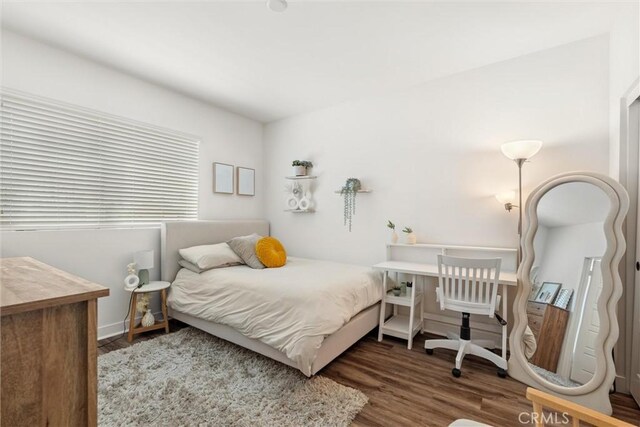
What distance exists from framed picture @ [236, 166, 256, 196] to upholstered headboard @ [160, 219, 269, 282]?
51cm

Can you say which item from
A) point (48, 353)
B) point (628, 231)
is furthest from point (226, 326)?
point (628, 231)

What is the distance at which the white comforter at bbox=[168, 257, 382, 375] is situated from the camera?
201cm

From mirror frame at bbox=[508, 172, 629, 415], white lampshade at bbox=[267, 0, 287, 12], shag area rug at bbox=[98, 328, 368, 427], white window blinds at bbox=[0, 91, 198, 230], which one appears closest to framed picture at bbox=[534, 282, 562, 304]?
mirror frame at bbox=[508, 172, 629, 415]

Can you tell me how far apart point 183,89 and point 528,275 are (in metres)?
3.95

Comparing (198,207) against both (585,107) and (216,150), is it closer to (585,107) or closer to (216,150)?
(216,150)

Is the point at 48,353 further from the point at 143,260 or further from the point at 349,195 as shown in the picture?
the point at 349,195

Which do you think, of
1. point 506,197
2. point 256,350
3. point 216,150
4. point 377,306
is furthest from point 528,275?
point 216,150

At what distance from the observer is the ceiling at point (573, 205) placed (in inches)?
77.7

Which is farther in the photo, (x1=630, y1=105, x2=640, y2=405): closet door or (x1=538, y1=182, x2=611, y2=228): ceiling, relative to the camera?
(x1=538, y1=182, x2=611, y2=228): ceiling

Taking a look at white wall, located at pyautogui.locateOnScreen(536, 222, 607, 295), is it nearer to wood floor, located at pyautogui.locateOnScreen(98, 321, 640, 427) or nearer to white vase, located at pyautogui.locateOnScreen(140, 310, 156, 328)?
wood floor, located at pyautogui.locateOnScreen(98, 321, 640, 427)

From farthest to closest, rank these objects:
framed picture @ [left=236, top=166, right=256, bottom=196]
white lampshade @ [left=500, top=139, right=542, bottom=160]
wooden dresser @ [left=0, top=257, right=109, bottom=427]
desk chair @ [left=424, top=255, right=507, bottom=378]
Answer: framed picture @ [left=236, top=166, right=256, bottom=196] < white lampshade @ [left=500, top=139, right=542, bottom=160] < desk chair @ [left=424, top=255, right=507, bottom=378] < wooden dresser @ [left=0, top=257, right=109, bottom=427]

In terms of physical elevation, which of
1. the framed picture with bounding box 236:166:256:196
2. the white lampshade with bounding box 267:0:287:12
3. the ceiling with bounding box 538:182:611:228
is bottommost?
the ceiling with bounding box 538:182:611:228

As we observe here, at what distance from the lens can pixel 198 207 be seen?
3.65 metres

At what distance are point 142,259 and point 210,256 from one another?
63 cm
